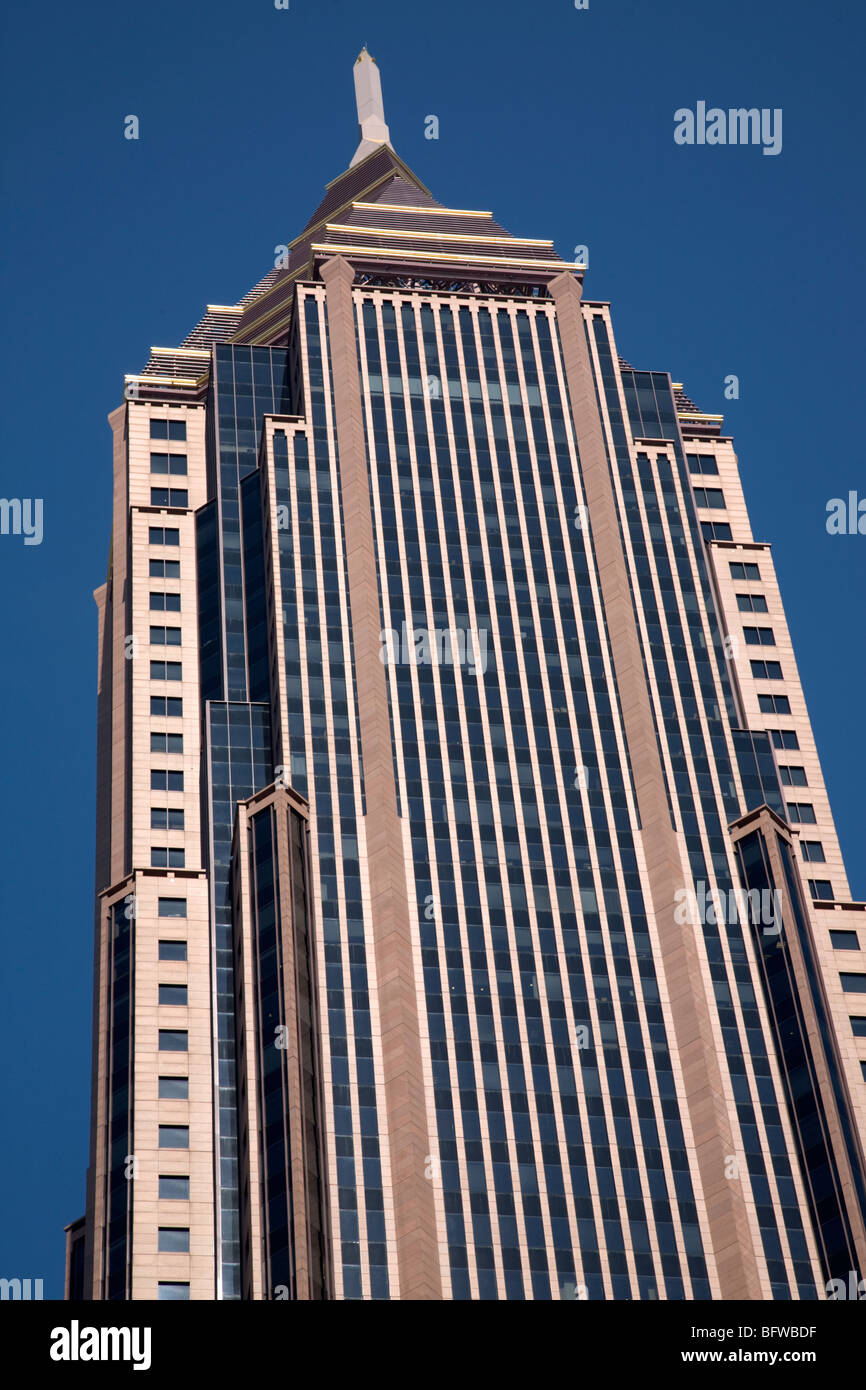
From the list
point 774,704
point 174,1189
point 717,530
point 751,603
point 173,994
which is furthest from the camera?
point 717,530

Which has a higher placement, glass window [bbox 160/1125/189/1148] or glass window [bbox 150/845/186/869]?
glass window [bbox 150/845/186/869]

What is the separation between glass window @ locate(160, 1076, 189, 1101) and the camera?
459 ft

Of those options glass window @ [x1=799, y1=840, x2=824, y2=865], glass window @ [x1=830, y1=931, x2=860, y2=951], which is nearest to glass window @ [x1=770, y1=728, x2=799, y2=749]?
glass window @ [x1=799, y1=840, x2=824, y2=865]

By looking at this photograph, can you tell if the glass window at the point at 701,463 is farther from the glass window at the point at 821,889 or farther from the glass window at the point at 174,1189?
the glass window at the point at 174,1189

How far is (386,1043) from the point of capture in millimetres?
141500

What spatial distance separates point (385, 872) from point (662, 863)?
21092 mm

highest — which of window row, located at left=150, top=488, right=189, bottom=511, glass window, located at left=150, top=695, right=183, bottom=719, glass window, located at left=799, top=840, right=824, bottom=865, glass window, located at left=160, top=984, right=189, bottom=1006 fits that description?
window row, located at left=150, top=488, right=189, bottom=511

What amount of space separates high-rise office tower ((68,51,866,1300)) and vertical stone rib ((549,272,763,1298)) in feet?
0.91

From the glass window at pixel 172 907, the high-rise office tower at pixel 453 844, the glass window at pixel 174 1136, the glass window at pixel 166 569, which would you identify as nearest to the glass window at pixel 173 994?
the high-rise office tower at pixel 453 844

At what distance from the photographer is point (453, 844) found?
154 metres

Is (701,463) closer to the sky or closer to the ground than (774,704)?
closer to the sky

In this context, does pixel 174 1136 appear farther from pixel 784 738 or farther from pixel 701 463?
pixel 701 463

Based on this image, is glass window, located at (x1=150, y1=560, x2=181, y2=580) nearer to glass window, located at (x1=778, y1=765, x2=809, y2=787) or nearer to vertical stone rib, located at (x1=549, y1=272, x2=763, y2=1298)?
vertical stone rib, located at (x1=549, y1=272, x2=763, y2=1298)

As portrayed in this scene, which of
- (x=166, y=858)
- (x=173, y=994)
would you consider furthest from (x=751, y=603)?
(x=173, y=994)
